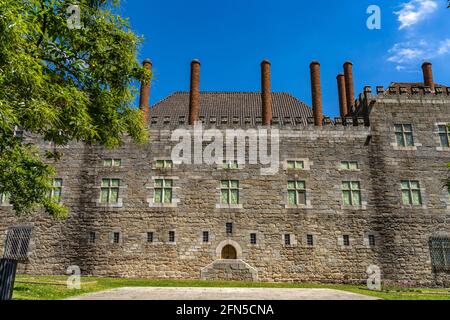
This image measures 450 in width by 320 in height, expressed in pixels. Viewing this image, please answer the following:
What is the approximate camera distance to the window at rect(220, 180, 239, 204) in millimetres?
19923

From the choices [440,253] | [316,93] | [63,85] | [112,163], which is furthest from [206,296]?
[316,93]

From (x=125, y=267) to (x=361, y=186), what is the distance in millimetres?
13586

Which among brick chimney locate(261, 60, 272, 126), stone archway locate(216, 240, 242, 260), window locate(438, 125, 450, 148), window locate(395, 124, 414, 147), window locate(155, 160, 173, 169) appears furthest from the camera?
brick chimney locate(261, 60, 272, 126)

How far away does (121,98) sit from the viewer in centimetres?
1075

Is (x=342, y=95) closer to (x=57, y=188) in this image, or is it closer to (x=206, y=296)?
(x=57, y=188)

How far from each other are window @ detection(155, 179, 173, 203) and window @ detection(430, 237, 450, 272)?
47.2 ft

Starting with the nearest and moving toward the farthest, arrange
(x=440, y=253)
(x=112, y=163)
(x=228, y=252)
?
(x=440, y=253) < (x=228, y=252) < (x=112, y=163)

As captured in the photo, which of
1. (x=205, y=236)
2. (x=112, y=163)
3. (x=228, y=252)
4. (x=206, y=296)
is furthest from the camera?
(x=112, y=163)

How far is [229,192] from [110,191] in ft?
21.9

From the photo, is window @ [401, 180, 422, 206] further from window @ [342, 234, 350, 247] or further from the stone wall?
window @ [342, 234, 350, 247]

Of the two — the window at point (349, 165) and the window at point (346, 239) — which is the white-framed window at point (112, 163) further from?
the window at point (346, 239)

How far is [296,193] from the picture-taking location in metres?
20.0

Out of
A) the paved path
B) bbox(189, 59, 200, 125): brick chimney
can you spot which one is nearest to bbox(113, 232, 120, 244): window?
bbox(189, 59, 200, 125): brick chimney

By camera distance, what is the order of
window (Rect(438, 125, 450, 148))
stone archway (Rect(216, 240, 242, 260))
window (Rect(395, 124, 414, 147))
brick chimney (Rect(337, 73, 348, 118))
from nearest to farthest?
stone archway (Rect(216, 240, 242, 260)), window (Rect(438, 125, 450, 148)), window (Rect(395, 124, 414, 147)), brick chimney (Rect(337, 73, 348, 118))
